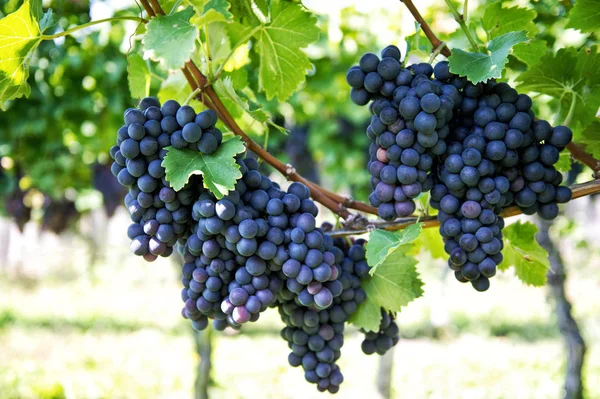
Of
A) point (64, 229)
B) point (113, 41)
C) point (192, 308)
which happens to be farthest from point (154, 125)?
point (64, 229)

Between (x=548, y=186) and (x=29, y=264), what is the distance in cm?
1455

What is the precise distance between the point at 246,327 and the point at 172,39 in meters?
7.66

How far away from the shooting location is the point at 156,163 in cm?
94

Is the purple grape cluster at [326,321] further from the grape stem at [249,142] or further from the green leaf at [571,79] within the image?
the green leaf at [571,79]

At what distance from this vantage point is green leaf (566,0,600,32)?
105 cm

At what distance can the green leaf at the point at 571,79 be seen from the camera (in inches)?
42.9

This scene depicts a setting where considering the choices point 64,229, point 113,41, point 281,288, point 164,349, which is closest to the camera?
point 281,288

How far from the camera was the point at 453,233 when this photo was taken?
3.31 ft

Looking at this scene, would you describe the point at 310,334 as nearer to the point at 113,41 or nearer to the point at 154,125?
the point at 154,125

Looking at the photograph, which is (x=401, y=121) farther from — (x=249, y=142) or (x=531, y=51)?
(x=531, y=51)

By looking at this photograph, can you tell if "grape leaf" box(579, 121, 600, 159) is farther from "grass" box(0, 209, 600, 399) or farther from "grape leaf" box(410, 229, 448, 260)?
"grass" box(0, 209, 600, 399)

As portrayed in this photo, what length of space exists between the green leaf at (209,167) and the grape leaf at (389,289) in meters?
0.44

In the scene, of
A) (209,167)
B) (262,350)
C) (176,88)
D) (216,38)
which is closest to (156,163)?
(209,167)

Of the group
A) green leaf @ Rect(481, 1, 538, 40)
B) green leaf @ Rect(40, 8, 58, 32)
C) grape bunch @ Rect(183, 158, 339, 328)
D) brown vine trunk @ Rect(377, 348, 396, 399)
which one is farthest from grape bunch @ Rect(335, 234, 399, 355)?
brown vine trunk @ Rect(377, 348, 396, 399)
